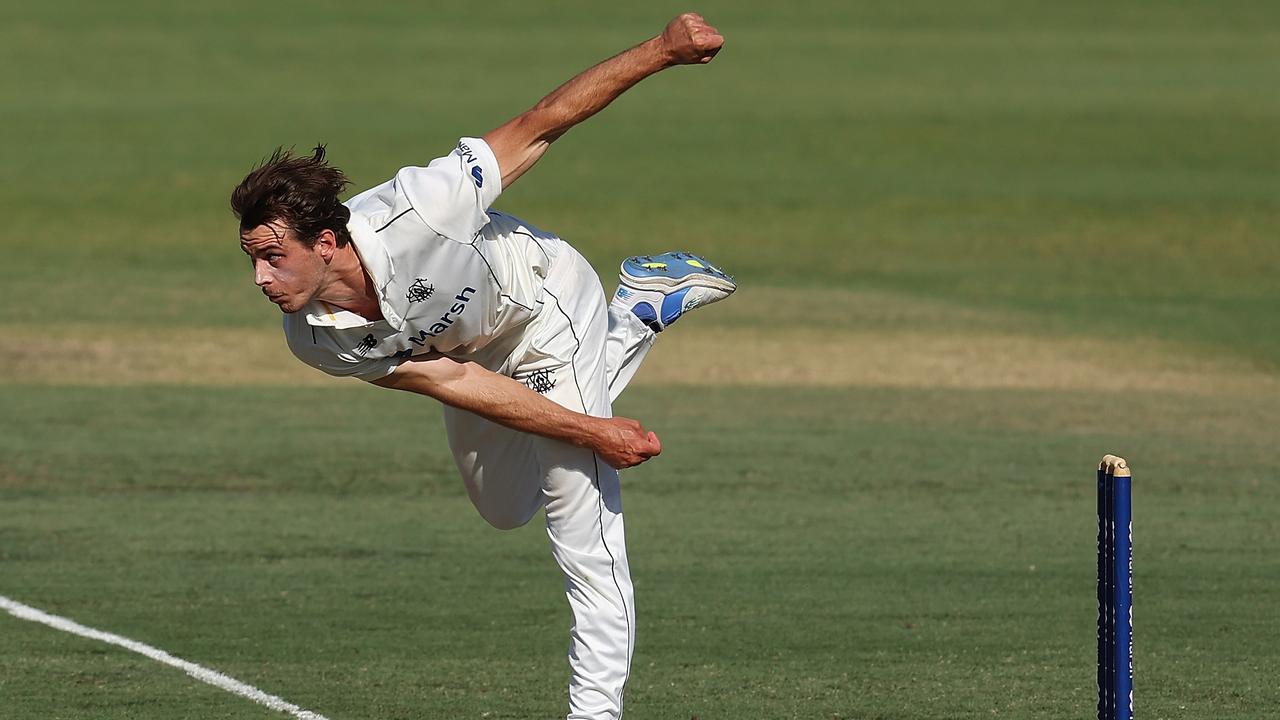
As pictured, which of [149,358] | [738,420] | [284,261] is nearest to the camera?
[284,261]

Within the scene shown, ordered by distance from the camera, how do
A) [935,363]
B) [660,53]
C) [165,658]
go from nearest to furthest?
[660,53]
[165,658]
[935,363]

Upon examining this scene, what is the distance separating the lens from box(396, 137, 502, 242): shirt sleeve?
5727 millimetres

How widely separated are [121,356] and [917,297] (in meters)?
9.17

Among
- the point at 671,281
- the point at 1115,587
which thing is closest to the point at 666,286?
the point at 671,281

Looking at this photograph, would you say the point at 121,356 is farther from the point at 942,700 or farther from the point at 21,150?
the point at 21,150

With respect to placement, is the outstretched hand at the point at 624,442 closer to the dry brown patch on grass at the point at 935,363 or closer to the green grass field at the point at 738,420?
the green grass field at the point at 738,420

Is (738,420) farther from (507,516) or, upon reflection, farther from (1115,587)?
(1115,587)

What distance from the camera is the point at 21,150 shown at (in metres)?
34.3

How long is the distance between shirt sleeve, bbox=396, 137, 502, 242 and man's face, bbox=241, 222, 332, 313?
1.14ft

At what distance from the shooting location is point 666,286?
22.4 feet

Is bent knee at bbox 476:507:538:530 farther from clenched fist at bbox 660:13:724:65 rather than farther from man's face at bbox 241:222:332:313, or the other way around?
clenched fist at bbox 660:13:724:65

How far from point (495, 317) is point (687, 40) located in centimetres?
107

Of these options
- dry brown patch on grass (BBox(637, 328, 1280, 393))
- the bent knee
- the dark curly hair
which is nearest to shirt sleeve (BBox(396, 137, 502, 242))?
the dark curly hair

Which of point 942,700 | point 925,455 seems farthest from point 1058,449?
point 942,700
